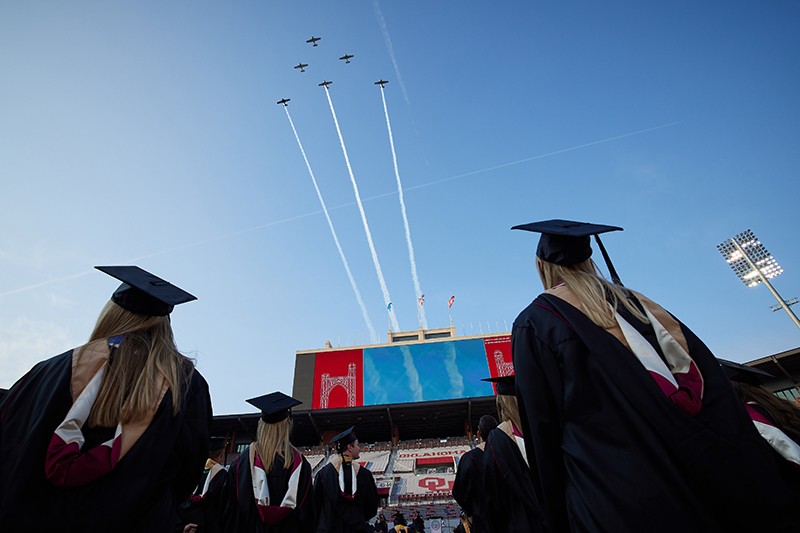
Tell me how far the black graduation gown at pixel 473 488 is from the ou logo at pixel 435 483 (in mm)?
16854

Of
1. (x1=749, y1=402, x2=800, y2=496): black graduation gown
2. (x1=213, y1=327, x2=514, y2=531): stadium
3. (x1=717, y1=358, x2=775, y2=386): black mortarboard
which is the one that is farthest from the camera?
(x1=213, y1=327, x2=514, y2=531): stadium

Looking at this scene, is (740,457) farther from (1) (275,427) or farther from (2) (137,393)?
(1) (275,427)

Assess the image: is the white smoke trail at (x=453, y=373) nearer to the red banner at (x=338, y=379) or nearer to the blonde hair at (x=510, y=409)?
the red banner at (x=338, y=379)

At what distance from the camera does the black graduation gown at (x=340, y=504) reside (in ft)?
15.2

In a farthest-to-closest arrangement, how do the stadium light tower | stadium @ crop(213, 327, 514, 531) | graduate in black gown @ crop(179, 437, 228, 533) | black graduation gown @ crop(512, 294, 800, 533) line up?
the stadium light tower → stadium @ crop(213, 327, 514, 531) → graduate in black gown @ crop(179, 437, 228, 533) → black graduation gown @ crop(512, 294, 800, 533)

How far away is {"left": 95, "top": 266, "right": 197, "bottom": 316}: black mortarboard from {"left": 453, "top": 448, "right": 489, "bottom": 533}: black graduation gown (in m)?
4.09

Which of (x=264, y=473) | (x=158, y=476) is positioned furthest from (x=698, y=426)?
(x=264, y=473)

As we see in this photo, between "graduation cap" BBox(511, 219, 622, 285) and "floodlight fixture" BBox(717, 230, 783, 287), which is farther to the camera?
"floodlight fixture" BBox(717, 230, 783, 287)

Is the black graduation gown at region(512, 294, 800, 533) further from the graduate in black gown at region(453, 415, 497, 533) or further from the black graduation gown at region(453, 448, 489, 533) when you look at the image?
the black graduation gown at region(453, 448, 489, 533)

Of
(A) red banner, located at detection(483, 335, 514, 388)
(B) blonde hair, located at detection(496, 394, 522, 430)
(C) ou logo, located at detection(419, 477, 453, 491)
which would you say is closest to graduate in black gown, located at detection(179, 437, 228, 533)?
(B) blonde hair, located at detection(496, 394, 522, 430)

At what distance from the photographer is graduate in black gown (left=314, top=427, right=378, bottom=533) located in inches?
182

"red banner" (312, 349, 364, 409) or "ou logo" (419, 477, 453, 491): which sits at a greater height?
"red banner" (312, 349, 364, 409)

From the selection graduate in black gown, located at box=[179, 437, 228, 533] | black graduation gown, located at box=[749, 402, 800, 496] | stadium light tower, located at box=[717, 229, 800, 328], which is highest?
stadium light tower, located at box=[717, 229, 800, 328]

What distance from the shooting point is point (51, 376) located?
1746 mm
